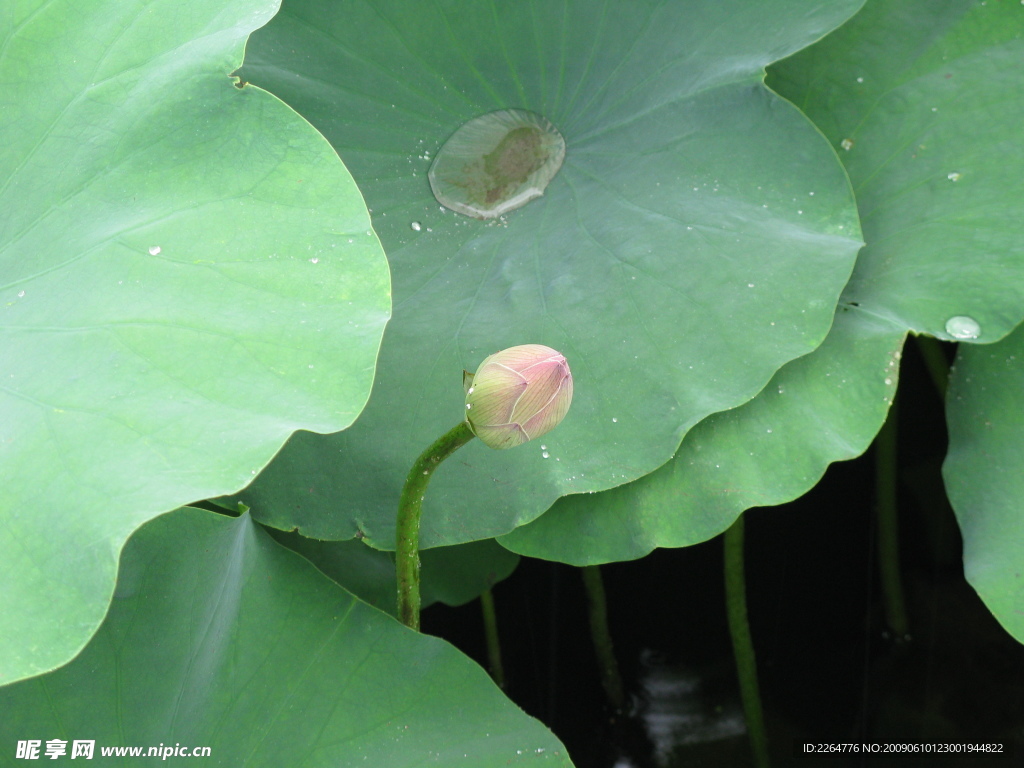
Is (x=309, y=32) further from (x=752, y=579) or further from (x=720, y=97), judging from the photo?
(x=752, y=579)

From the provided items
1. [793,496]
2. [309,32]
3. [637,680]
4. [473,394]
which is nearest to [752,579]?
[637,680]

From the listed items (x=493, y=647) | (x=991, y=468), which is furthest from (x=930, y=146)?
(x=493, y=647)

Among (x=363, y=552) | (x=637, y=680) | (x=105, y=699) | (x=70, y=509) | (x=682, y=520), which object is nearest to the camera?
(x=70, y=509)

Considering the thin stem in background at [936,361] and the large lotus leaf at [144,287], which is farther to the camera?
the thin stem in background at [936,361]

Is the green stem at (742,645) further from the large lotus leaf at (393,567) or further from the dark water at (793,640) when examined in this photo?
the large lotus leaf at (393,567)

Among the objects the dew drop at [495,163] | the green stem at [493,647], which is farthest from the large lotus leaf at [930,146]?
the green stem at [493,647]

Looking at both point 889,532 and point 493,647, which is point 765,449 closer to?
point 889,532

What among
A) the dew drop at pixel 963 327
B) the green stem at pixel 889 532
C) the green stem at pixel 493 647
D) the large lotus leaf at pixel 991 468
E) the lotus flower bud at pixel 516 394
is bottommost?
the green stem at pixel 493 647
